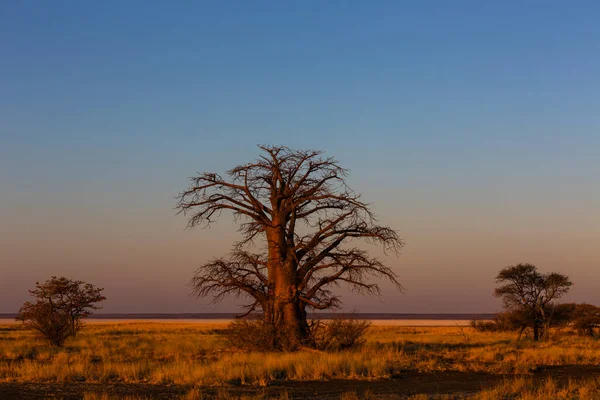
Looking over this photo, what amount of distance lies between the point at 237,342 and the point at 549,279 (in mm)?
22916

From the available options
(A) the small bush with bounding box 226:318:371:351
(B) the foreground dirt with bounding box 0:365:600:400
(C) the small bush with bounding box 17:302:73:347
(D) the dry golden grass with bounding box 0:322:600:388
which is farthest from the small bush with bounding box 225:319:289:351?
(C) the small bush with bounding box 17:302:73:347

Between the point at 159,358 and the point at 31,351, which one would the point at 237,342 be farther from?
the point at 31,351

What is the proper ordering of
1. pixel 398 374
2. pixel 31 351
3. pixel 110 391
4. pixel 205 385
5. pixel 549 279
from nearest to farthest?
pixel 110 391 < pixel 205 385 < pixel 398 374 < pixel 31 351 < pixel 549 279

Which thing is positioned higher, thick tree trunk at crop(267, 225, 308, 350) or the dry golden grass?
thick tree trunk at crop(267, 225, 308, 350)

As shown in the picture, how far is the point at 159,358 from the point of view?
2712cm

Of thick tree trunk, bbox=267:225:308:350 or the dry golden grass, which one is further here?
thick tree trunk, bbox=267:225:308:350

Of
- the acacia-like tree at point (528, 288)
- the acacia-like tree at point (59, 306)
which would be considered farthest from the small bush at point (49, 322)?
the acacia-like tree at point (528, 288)

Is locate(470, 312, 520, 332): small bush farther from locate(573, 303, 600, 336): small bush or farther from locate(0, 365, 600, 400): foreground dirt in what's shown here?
locate(0, 365, 600, 400): foreground dirt

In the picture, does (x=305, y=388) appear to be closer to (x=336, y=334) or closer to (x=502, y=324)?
(x=336, y=334)

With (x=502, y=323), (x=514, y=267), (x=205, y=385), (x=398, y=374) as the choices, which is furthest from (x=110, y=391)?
(x=502, y=323)

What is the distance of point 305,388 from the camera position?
18469 millimetres

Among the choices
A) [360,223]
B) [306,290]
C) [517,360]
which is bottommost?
[517,360]

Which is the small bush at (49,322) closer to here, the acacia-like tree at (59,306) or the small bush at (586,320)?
the acacia-like tree at (59,306)

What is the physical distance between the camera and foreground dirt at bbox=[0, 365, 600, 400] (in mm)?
16672
